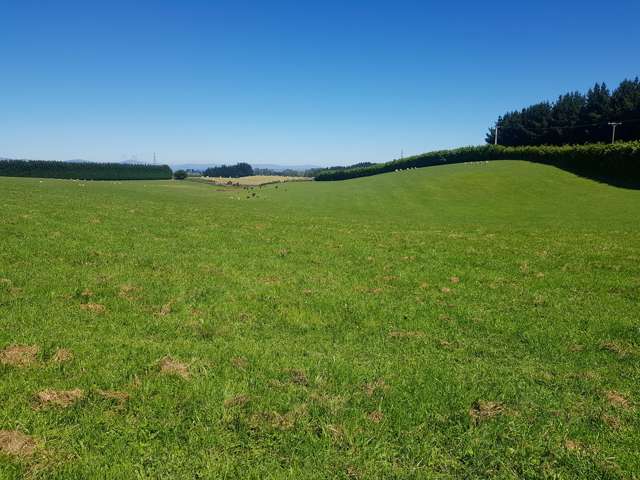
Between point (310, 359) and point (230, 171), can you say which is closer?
point (310, 359)

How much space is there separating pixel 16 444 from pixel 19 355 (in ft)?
8.30

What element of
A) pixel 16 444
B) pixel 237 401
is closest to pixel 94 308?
pixel 16 444

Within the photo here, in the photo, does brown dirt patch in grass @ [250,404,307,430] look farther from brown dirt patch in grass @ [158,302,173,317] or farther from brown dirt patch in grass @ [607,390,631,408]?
brown dirt patch in grass @ [607,390,631,408]

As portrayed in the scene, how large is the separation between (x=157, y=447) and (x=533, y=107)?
137 m

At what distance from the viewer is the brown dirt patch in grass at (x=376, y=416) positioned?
5.76 metres

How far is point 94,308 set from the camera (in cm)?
937

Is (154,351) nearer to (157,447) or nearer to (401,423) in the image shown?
(157,447)

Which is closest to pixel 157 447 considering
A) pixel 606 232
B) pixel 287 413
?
pixel 287 413

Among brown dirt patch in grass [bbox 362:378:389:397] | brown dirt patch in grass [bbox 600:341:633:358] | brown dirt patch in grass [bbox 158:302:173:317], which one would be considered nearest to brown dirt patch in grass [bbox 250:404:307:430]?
brown dirt patch in grass [bbox 362:378:389:397]

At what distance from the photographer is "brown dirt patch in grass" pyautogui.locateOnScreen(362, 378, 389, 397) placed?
6.47 m

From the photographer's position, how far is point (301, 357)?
298 inches

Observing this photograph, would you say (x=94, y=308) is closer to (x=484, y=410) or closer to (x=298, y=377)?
(x=298, y=377)

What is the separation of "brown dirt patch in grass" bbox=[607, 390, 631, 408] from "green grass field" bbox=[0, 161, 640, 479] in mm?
31

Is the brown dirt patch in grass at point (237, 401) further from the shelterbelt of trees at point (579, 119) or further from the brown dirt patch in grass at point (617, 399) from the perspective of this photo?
the shelterbelt of trees at point (579, 119)
